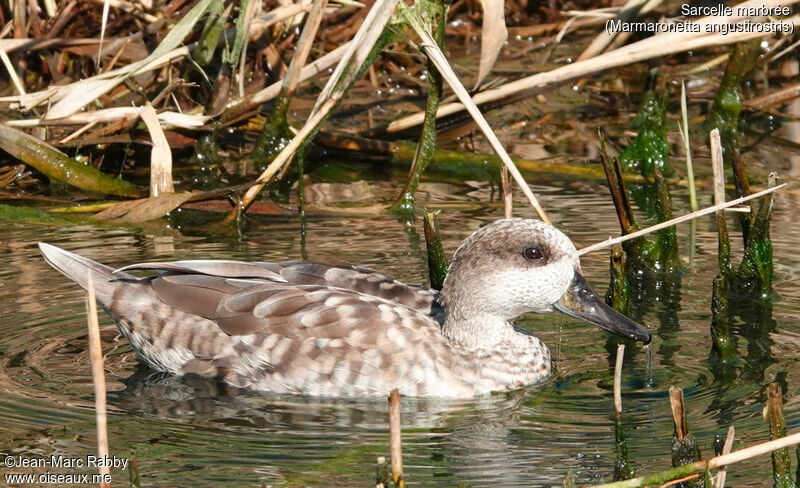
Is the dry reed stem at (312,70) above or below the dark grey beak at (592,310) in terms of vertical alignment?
above

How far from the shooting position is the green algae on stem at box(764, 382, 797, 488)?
3721 mm

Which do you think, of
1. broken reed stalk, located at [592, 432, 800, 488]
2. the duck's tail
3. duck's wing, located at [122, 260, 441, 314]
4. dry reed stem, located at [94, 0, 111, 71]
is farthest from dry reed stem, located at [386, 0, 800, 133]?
broken reed stalk, located at [592, 432, 800, 488]

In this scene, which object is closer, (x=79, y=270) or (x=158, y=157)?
(x=79, y=270)

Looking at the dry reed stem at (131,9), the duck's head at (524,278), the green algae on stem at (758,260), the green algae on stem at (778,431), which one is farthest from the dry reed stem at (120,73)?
the green algae on stem at (778,431)

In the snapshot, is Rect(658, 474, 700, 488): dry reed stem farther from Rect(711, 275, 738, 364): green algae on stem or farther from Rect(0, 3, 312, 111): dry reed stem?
Rect(0, 3, 312, 111): dry reed stem

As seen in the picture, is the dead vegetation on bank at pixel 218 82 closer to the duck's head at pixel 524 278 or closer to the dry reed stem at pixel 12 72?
the dry reed stem at pixel 12 72

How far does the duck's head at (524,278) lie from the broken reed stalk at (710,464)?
5.37 feet

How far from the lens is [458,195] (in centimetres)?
834

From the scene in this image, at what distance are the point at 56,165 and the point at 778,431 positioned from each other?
5.49 meters

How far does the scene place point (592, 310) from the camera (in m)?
5.52

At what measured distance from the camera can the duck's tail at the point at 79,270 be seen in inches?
225

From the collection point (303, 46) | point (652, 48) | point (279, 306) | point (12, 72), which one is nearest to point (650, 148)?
point (652, 48)

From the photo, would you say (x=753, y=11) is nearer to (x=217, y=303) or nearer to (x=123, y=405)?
(x=217, y=303)

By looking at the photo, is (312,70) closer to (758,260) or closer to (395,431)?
(758,260)
